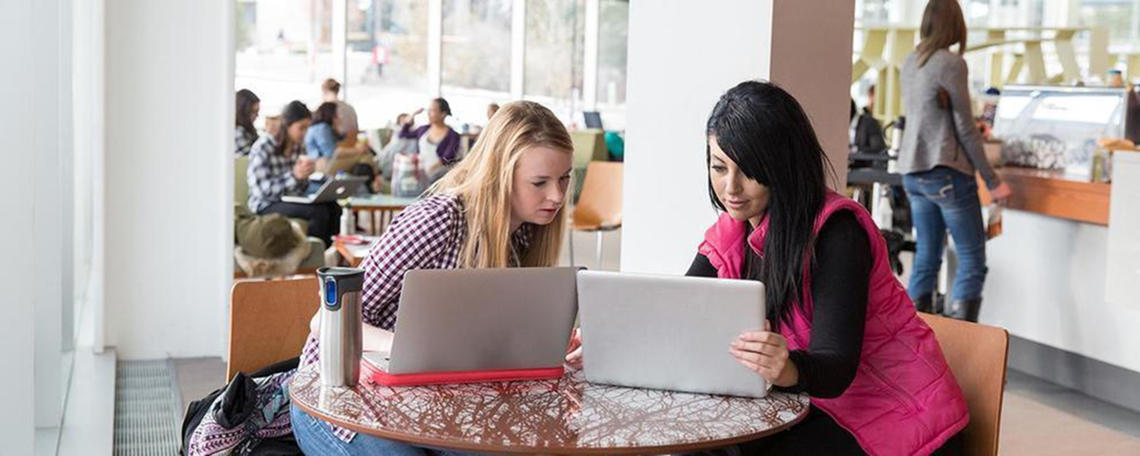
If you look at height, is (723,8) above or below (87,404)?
above

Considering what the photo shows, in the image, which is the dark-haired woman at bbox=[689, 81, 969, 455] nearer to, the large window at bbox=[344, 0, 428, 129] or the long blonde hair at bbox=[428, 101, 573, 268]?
the long blonde hair at bbox=[428, 101, 573, 268]

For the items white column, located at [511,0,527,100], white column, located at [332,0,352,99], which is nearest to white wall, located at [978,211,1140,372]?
white column, located at [332,0,352,99]

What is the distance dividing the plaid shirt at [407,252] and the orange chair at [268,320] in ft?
0.87

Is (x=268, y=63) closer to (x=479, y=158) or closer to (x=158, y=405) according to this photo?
(x=158, y=405)

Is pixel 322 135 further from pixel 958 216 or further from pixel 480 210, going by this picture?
pixel 480 210

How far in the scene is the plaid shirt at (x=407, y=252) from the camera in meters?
2.51

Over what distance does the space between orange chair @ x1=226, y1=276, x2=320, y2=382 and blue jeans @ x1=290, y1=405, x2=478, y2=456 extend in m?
0.38

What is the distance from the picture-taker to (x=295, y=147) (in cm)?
704

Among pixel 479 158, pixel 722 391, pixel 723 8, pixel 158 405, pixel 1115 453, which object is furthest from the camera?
pixel 158 405

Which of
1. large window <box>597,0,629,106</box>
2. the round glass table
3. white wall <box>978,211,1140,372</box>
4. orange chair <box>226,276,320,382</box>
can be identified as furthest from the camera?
large window <box>597,0,629,106</box>

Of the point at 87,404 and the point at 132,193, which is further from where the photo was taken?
the point at 132,193

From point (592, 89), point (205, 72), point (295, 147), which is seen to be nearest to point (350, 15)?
point (592, 89)

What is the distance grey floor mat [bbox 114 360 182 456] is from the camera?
4320mm

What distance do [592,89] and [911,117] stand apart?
998 cm
